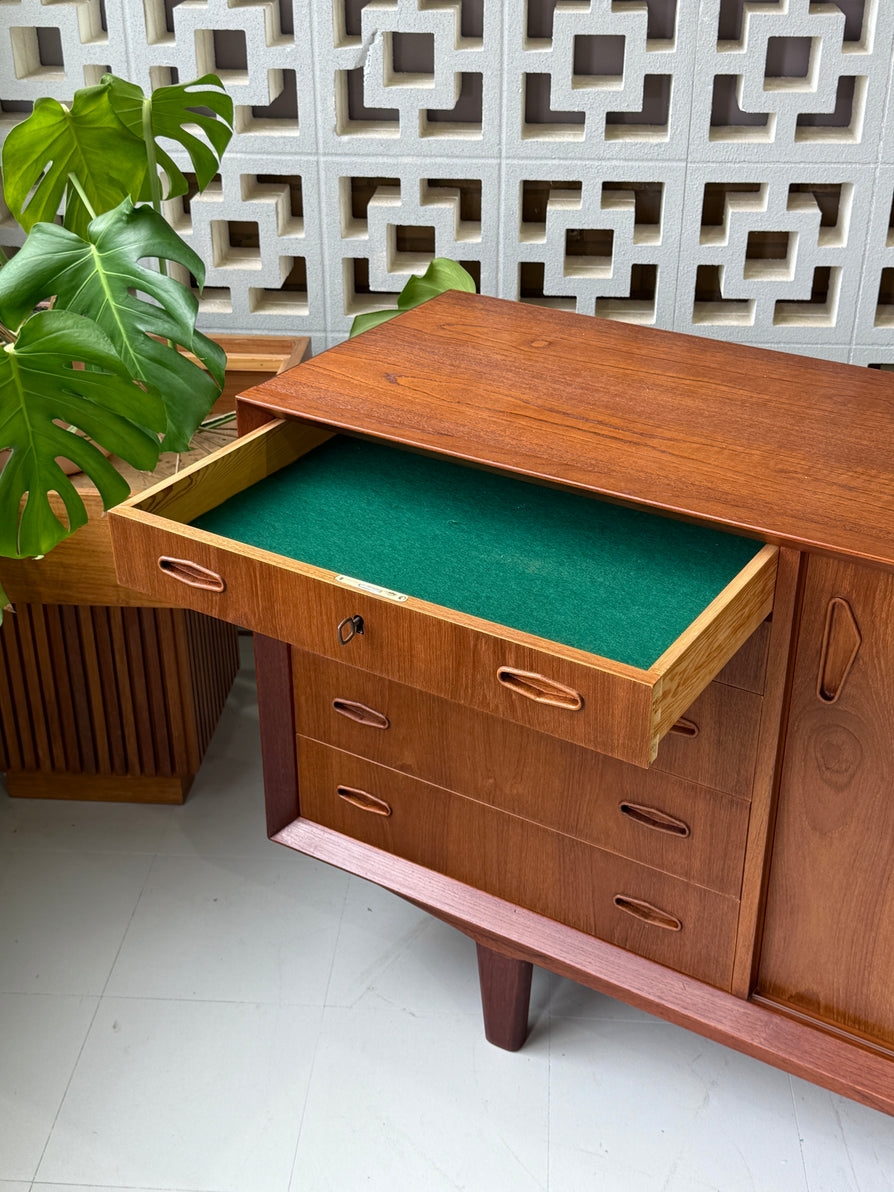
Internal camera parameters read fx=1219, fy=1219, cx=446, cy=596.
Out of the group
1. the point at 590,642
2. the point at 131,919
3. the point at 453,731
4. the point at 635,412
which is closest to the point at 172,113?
the point at 635,412

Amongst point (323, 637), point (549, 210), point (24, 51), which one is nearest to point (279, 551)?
point (323, 637)

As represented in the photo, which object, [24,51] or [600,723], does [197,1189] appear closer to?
[600,723]

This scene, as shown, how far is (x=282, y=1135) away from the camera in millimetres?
1451

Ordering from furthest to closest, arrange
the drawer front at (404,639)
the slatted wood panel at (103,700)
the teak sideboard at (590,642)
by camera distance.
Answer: the slatted wood panel at (103,700), the teak sideboard at (590,642), the drawer front at (404,639)

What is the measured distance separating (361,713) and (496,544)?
312 mm

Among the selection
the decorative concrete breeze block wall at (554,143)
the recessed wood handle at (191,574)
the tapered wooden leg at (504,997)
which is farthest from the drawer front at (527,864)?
the decorative concrete breeze block wall at (554,143)

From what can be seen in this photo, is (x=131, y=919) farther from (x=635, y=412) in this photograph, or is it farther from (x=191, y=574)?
(x=635, y=412)

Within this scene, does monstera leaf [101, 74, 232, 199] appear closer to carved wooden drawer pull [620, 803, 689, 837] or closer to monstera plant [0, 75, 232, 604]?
monstera plant [0, 75, 232, 604]

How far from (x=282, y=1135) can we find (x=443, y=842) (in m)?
0.42

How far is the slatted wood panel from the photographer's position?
183cm

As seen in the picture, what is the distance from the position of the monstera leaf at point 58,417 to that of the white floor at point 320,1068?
25.6 inches

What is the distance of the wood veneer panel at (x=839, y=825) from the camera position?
3.44ft

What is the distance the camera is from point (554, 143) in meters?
1.80

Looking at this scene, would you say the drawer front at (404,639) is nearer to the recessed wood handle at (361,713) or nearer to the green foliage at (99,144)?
the recessed wood handle at (361,713)
